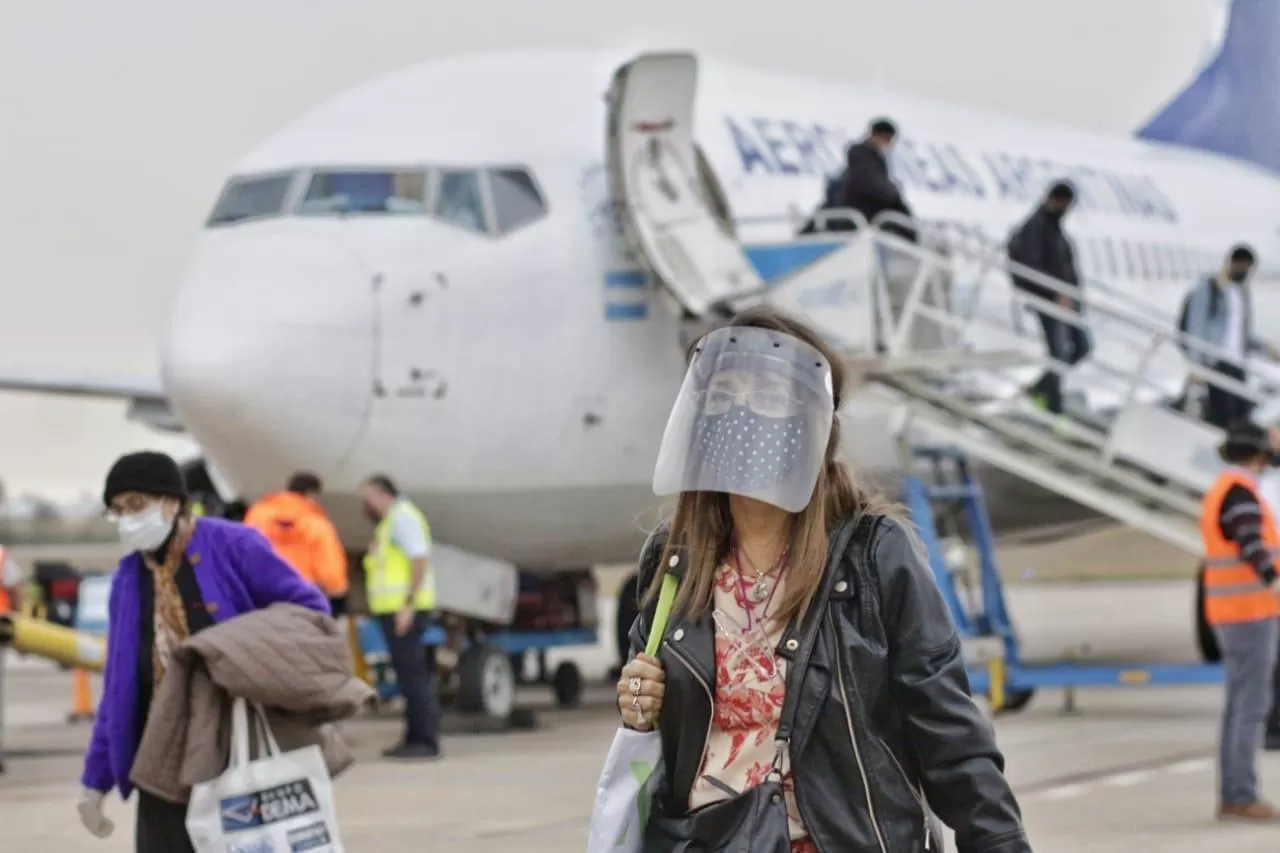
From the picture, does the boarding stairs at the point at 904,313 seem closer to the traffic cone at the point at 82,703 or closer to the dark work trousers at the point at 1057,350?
the dark work trousers at the point at 1057,350

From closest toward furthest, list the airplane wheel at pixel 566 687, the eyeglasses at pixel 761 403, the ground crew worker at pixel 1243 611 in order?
the eyeglasses at pixel 761 403
the ground crew worker at pixel 1243 611
the airplane wheel at pixel 566 687

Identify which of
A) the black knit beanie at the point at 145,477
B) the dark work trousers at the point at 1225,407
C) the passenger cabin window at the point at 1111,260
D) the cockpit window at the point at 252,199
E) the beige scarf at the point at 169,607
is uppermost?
the cockpit window at the point at 252,199

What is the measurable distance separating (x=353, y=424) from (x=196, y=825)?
6206 millimetres

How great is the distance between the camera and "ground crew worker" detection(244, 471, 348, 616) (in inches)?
412

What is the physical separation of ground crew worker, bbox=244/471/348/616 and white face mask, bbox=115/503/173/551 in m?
5.37

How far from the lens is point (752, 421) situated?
3.20 metres

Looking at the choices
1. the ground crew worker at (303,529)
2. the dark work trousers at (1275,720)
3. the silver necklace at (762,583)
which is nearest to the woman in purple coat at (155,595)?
the silver necklace at (762,583)

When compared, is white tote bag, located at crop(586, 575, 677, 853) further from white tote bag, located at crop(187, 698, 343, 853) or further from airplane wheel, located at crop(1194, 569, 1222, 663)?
airplane wheel, located at crop(1194, 569, 1222, 663)

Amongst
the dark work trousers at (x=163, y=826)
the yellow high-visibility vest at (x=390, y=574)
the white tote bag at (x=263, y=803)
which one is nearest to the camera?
the white tote bag at (x=263, y=803)

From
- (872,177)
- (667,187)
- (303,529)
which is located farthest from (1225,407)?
(303,529)

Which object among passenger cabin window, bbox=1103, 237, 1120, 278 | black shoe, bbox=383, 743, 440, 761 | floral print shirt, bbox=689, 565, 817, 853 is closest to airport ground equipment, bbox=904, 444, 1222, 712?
black shoe, bbox=383, 743, 440, 761

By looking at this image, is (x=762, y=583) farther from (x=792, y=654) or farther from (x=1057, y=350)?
(x=1057, y=350)

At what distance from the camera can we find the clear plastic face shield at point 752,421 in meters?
3.16

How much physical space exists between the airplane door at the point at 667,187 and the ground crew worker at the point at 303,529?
2.08 m
